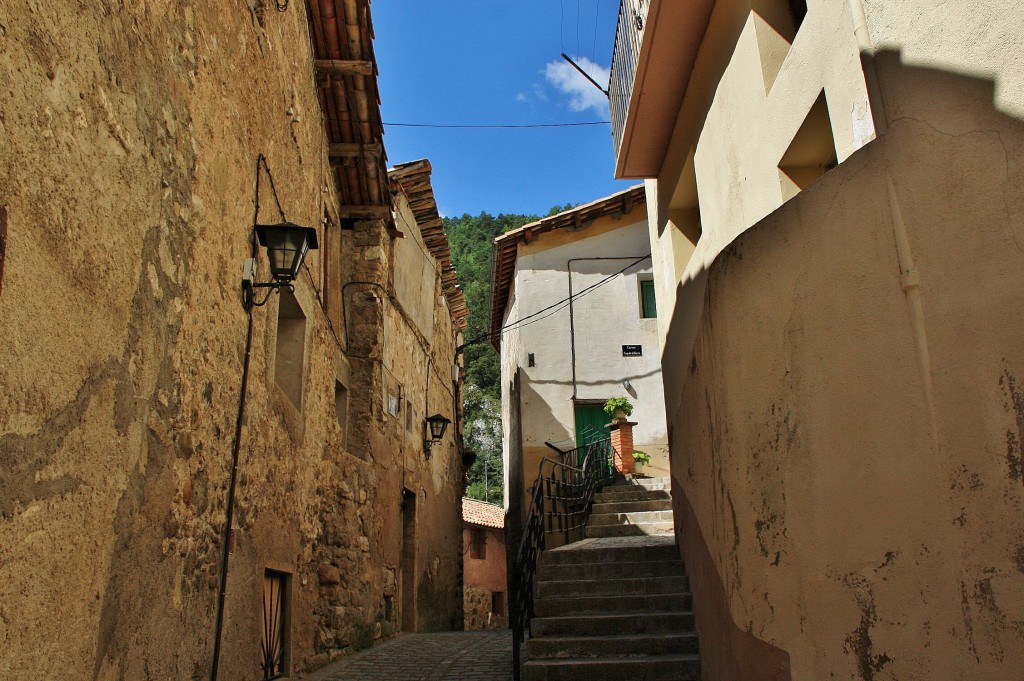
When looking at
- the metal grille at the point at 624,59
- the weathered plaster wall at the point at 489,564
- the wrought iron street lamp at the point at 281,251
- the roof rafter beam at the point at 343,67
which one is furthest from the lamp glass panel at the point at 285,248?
the weathered plaster wall at the point at 489,564

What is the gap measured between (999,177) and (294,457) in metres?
6.14

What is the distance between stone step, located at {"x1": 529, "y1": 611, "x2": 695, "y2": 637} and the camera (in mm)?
6246

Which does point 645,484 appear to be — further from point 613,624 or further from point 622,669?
point 622,669

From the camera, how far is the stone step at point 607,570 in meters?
7.02

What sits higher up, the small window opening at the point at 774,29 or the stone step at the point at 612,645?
the small window opening at the point at 774,29

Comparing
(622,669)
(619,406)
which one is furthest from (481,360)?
(622,669)

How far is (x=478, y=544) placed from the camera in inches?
867

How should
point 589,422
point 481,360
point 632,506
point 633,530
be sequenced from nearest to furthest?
point 633,530, point 632,506, point 589,422, point 481,360

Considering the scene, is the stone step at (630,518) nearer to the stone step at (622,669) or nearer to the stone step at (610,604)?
the stone step at (610,604)

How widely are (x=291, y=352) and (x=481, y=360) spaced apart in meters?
34.0

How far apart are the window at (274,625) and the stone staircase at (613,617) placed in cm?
217

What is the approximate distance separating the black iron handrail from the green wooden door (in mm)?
967

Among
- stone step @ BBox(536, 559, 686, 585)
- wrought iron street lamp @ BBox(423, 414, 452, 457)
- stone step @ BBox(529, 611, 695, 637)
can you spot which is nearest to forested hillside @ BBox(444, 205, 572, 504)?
wrought iron street lamp @ BBox(423, 414, 452, 457)

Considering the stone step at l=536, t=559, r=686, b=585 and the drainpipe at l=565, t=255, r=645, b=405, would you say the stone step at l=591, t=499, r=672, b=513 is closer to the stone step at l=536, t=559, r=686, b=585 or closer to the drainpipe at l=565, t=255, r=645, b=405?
the stone step at l=536, t=559, r=686, b=585
